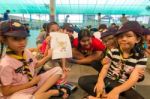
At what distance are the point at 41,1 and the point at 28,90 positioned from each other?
1624cm

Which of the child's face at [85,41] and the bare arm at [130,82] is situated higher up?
the child's face at [85,41]

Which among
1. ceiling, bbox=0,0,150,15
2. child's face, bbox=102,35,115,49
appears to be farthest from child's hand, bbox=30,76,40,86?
ceiling, bbox=0,0,150,15

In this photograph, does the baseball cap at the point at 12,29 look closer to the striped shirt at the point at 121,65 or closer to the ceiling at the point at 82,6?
the striped shirt at the point at 121,65

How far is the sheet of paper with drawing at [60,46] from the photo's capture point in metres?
2.03

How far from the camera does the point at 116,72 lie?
173cm


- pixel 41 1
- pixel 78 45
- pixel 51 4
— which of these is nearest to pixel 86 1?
pixel 41 1

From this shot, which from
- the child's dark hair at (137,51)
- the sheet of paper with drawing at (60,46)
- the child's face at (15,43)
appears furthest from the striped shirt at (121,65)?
the child's face at (15,43)

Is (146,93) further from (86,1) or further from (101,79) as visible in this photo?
(86,1)

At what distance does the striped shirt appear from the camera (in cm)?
163

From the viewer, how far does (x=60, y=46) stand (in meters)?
2.06

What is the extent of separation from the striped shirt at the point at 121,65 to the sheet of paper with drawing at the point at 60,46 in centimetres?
47

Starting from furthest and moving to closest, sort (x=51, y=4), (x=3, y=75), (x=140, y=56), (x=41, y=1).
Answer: (x=41, y=1), (x=51, y=4), (x=140, y=56), (x=3, y=75)

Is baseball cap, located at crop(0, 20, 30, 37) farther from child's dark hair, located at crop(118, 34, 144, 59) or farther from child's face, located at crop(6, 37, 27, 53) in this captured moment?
child's dark hair, located at crop(118, 34, 144, 59)

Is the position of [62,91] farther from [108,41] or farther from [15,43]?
[108,41]
